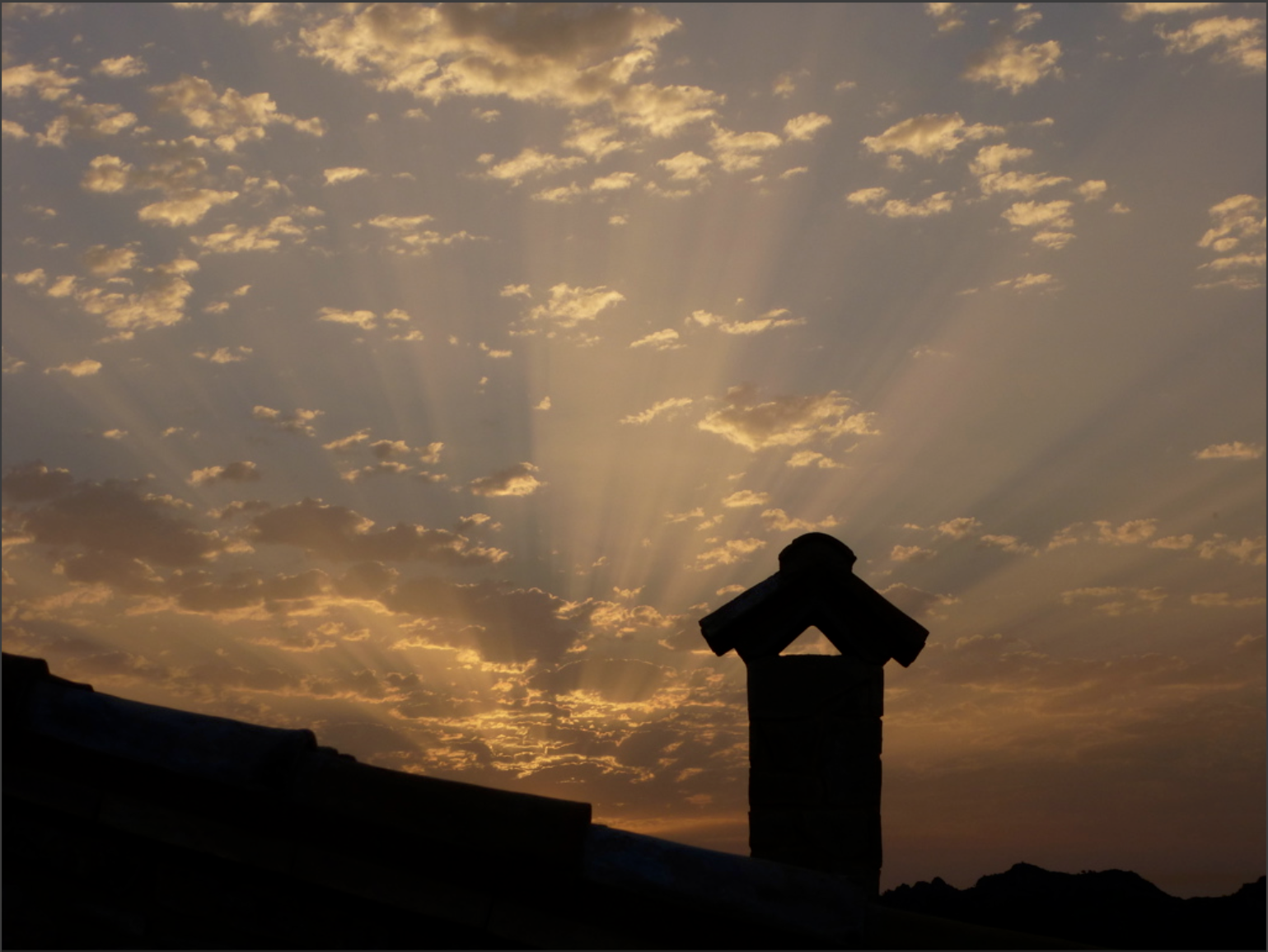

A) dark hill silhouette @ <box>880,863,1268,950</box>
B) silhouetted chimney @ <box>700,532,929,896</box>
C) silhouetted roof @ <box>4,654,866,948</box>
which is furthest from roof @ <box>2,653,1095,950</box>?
silhouetted chimney @ <box>700,532,929,896</box>

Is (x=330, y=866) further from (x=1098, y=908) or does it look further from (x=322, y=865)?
(x=1098, y=908)

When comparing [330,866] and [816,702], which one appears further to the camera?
[816,702]

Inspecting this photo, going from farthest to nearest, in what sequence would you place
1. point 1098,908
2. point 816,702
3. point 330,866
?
point 1098,908 → point 816,702 → point 330,866

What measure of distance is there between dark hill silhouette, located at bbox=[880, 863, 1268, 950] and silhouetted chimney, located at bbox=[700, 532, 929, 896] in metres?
0.83

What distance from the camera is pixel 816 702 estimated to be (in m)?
7.04

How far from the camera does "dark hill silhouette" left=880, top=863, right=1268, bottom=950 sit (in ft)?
20.4

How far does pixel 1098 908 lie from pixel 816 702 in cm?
256

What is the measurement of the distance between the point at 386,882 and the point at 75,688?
5.44ft

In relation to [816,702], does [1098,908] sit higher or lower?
lower

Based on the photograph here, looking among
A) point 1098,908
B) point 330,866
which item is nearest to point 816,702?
point 1098,908

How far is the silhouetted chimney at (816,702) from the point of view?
681cm

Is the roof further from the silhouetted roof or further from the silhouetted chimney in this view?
the silhouetted chimney

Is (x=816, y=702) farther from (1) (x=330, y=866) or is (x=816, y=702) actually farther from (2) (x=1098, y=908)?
(1) (x=330, y=866)

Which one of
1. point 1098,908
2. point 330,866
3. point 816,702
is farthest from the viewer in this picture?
point 1098,908
